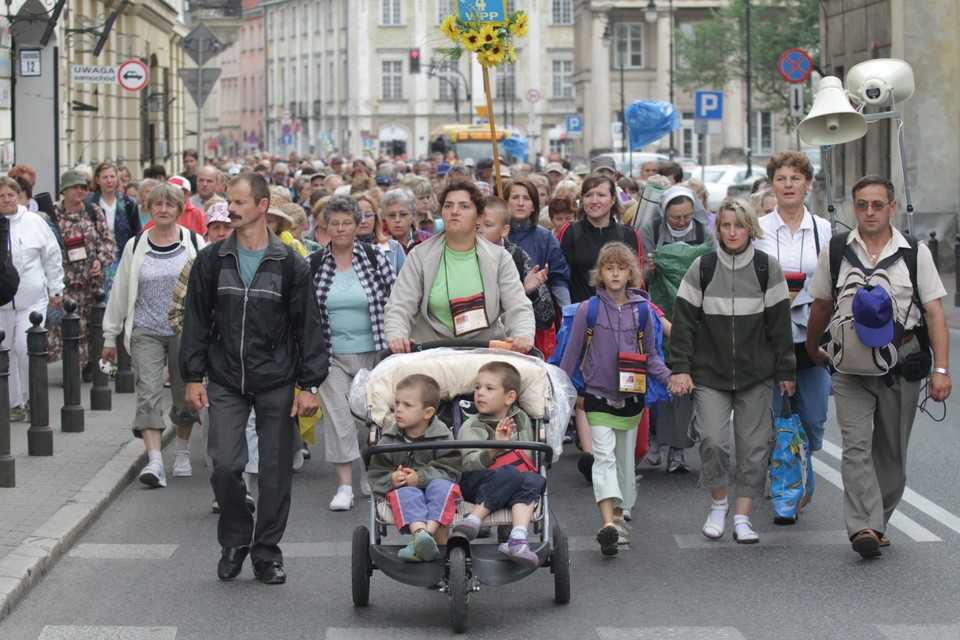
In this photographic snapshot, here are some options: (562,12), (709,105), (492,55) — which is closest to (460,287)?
(492,55)

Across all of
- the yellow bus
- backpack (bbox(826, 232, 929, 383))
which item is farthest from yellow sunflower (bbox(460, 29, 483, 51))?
the yellow bus

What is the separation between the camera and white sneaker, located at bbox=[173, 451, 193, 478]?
36.9 ft

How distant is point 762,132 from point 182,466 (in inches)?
3243

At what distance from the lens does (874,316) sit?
8.08 m

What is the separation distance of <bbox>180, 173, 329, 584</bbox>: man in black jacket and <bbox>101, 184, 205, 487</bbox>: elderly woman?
9.29ft

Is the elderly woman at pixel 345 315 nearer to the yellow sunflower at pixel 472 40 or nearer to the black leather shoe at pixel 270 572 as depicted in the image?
the black leather shoe at pixel 270 572

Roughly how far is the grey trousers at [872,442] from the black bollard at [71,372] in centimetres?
621

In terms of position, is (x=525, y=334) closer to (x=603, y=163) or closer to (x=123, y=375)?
(x=123, y=375)

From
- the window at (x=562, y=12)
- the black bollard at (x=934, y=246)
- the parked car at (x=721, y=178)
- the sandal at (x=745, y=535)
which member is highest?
the window at (x=562, y=12)

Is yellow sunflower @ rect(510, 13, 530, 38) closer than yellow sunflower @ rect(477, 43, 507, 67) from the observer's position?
No

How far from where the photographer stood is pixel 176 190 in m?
10.9

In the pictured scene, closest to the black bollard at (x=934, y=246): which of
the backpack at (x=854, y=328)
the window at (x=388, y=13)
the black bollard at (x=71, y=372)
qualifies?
the black bollard at (x=71, y=372)

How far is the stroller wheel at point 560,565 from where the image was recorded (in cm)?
746

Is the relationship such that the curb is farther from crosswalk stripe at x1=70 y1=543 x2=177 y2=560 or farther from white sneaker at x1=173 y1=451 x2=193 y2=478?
white sneaker at x1=173 y1=451 x2=193 y2=478
